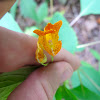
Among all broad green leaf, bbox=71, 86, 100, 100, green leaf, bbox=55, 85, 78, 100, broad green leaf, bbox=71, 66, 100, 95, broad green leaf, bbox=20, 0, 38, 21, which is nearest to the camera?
green leaf, bbox=55, 85, 78, 100

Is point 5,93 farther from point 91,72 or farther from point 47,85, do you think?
point 91,72

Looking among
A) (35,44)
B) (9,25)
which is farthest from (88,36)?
(35,44)

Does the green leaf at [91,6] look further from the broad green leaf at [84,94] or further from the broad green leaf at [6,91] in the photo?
the broad green leaf at [6,91]

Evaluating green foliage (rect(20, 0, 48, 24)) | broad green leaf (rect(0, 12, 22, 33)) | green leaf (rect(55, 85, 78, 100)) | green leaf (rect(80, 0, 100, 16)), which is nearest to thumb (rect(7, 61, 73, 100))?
green leaf (rect(55, 85, 78, 100))

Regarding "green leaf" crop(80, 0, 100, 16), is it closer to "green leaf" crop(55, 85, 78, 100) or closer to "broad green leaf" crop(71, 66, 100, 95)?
"broad green leaf" crop(71, 66, 100, 95)

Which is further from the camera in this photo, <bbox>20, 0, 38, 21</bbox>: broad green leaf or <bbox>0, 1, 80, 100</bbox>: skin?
<bbox>20, 0, 38, 21</bbox>: broad green leaf

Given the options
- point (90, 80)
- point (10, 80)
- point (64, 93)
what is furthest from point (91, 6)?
point (10, 80)

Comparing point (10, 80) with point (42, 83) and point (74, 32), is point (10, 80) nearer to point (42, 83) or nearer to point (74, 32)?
point (42, 83)
